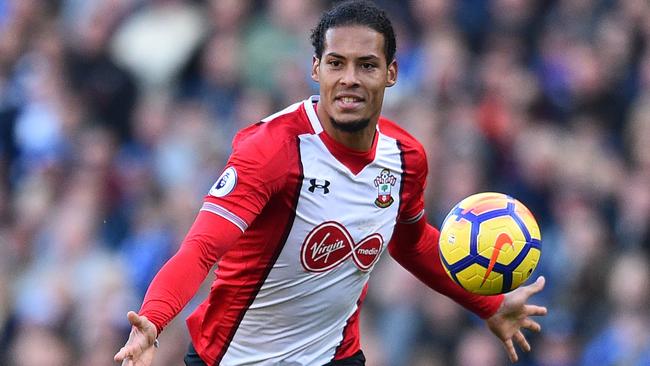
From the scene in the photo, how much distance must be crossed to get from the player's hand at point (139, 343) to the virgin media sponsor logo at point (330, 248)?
124 cm

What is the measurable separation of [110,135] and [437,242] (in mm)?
5905

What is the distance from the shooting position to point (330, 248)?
6586 mm

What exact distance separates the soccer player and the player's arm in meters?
0.05

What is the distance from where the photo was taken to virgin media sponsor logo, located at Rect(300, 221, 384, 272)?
6.51 meters

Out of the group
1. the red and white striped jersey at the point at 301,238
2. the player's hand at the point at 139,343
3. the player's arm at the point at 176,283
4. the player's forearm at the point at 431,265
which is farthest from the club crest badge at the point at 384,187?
the player's hand at the point at 139,343

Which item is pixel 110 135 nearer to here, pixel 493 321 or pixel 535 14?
pixel 535 14

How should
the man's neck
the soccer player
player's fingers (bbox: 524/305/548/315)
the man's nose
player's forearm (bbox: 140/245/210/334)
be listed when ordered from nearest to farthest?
player's forearm (bbox: 140/245/210/334)
the soccer player
the man's nose
the man's neck
player's fingers (bbox: 524/305/548/315)

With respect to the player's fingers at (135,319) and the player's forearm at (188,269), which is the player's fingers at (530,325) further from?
the player's fingers at (135,319)

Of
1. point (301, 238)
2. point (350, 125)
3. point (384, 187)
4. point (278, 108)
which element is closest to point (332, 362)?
point (301, 238)

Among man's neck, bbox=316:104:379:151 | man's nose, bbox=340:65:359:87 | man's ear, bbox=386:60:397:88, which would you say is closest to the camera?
man's nose, bbox=340:65:359:87

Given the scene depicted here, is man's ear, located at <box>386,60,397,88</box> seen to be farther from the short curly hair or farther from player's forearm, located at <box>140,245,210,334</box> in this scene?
player's forearm, located at <box>140,245,210,334</box>

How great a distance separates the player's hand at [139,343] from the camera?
5.34m

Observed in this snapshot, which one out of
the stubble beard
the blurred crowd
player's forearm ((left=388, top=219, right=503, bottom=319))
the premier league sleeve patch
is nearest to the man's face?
the stubble beard

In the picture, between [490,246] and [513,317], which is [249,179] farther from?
[513,317]
